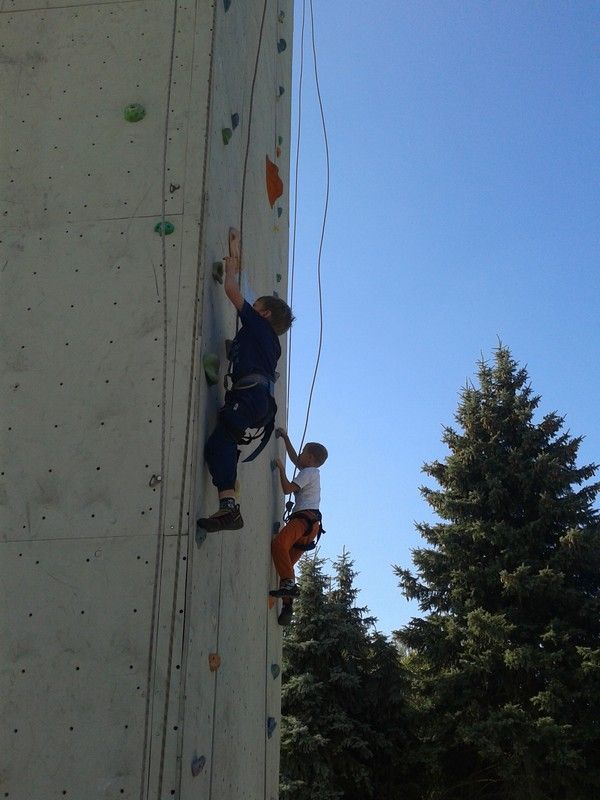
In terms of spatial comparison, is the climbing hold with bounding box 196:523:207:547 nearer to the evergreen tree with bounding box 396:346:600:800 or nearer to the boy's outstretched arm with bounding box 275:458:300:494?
the boy's outstretched arm with bounding box 275:458:300:494

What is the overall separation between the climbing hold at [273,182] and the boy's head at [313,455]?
5.90ft

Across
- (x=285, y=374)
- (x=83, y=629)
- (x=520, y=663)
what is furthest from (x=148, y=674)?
(x=520, y=663)

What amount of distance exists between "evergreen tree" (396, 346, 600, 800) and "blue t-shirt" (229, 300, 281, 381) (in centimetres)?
842

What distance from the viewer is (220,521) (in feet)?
11.0

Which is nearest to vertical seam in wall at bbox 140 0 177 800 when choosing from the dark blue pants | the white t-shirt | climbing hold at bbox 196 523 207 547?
climbing hold at bbox 196 523 207 547

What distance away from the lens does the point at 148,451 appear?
3.43m

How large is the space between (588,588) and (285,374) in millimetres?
8027

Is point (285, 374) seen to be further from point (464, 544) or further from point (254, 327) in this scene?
point (464, 544)

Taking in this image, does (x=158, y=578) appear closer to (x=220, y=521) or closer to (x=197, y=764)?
(x=220, y=521)

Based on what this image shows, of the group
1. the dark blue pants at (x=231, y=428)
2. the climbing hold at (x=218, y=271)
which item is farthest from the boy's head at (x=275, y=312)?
the dark blue pants at (x=231, y=428)

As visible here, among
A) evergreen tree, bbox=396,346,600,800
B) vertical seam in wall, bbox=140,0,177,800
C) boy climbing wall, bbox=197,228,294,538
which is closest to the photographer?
vertical seam in wall, bbox=140,0,177,800

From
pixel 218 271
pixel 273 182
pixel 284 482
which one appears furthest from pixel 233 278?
pixel 273 182

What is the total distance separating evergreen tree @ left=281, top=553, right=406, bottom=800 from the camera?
12.0 m

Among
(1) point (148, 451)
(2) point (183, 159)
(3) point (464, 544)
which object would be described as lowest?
(1) point (148, 451)
